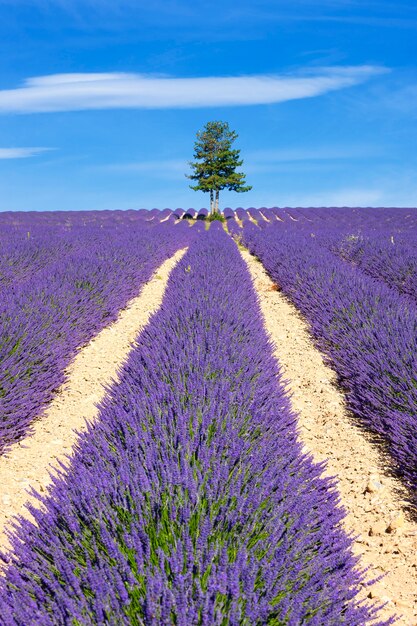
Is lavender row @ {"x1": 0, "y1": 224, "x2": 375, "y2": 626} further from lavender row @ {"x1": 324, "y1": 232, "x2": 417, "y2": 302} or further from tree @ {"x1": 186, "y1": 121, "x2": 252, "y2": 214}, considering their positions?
tree @ {"x1": 186, "y1": 121, "x2": 252, "y2": 214}

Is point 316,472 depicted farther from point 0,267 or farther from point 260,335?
point 0,267

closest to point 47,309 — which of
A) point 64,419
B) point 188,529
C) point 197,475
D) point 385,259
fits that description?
point 64,419

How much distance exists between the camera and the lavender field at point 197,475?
146 centimetres

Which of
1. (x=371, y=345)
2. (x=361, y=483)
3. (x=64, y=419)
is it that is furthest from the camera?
(x=371, y=345)

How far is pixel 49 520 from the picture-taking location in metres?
1.91

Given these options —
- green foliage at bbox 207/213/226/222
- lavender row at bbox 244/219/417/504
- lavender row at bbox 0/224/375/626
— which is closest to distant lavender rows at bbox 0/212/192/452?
lavender row at bbox 0/224/375/626

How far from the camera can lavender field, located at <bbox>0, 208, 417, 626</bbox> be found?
57.4 inches

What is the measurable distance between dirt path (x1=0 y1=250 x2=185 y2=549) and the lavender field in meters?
0.08

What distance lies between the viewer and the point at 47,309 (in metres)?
5.28

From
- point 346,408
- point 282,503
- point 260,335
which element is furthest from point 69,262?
point 282,503

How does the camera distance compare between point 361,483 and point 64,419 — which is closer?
point 361,483

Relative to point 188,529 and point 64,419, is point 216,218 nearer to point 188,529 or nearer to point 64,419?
point 64,419

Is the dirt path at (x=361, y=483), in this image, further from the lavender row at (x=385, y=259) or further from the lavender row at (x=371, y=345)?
the lavender row at (x=385, y=259)

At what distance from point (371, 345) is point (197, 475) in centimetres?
295
